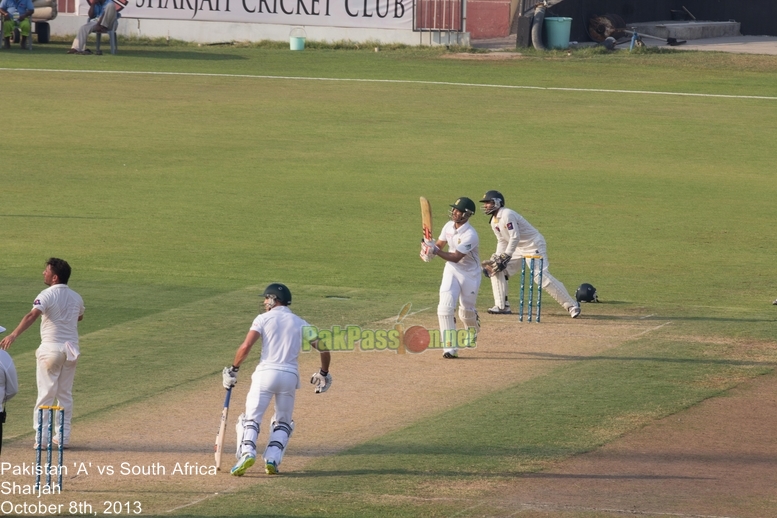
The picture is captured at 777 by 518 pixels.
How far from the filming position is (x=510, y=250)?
701 inches

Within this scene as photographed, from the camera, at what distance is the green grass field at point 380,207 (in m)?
13.9

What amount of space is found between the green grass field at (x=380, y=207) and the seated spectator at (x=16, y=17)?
1.16 m

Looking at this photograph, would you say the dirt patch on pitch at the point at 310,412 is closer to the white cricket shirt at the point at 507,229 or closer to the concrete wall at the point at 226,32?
the white cricket shirt at the point at 507,229

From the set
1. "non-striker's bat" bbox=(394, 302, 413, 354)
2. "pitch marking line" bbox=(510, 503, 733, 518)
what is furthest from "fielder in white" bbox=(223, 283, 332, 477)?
"non-striker's bat" bbox=(394, 302, 413, 354)

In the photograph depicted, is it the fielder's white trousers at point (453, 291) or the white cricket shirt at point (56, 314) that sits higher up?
the white cricket shirt at point (56, 314)

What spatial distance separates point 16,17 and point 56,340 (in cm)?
3539

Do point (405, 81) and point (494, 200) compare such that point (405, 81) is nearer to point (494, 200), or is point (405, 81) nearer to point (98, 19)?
point (98, 19)

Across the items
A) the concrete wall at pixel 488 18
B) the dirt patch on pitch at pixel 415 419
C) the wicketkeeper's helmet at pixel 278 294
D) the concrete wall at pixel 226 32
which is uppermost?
the concrete wall at pixel 488 18

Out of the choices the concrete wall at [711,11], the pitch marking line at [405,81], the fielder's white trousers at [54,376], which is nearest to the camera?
the fielder's white trousers at [54,376]

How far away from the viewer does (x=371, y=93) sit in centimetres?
4072

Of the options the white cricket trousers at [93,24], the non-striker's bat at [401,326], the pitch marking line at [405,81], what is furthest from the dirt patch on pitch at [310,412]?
the white cricket trousers at [93,24]

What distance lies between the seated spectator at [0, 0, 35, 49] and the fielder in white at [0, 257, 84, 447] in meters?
34.1

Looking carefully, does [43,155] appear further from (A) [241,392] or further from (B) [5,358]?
(B) [5,358]

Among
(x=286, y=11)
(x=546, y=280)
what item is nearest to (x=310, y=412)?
(x=546, y=280)
